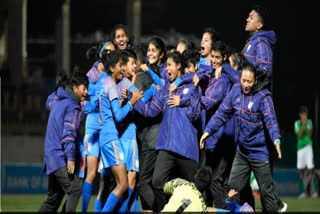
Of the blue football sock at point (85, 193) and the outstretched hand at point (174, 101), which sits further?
the blue football sock at point (85, 193)

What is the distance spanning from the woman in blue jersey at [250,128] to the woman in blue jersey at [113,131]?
988 millimetres

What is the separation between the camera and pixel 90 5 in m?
25.2

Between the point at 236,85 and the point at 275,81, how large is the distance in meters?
13.4

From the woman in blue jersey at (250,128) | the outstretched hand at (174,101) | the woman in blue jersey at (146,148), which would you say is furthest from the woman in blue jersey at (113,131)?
the woman in blue jersey at (250,128)

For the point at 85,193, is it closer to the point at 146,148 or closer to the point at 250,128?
the point at 146,148

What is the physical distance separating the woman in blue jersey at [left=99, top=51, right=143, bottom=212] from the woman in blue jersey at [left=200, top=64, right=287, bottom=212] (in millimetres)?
988

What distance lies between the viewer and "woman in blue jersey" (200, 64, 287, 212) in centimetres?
1072

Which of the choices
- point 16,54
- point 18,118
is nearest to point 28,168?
point 18,118

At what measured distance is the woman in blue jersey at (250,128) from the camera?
35.2ft

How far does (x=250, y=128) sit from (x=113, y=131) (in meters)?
1.64

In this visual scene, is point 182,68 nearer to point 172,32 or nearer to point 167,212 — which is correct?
point 167,212

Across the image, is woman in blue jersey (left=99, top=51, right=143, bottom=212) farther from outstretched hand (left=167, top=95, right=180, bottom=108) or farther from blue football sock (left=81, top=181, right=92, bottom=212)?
blue football sock (left=81, top=181, right=92, bottom=212)

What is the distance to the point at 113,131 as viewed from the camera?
1056 cm

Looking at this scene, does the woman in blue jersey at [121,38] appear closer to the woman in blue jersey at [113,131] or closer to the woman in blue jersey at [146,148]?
the woman in blue jersey at [146,148]
